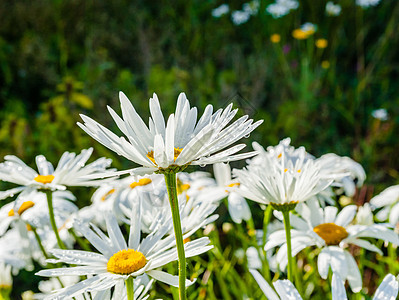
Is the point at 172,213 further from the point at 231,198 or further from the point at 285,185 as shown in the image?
the point at 231,198

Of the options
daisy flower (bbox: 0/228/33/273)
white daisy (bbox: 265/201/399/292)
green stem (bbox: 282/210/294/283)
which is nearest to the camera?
green stem (bbox: 282/210/294/283)

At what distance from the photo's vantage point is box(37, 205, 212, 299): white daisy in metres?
0.60

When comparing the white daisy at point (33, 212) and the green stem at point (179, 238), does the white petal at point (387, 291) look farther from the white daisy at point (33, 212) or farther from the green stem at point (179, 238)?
the white daisy at point (33, 212)

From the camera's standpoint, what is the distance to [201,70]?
123 inches

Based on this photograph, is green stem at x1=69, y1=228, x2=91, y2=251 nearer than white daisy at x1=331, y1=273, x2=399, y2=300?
No

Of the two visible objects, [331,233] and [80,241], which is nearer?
[331,233]

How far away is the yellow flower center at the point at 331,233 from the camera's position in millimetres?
846

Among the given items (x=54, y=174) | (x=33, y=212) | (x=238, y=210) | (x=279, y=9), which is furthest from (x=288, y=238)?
(x=279, y=9)

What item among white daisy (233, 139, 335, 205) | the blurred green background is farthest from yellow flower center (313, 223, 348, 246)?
the blurred green background

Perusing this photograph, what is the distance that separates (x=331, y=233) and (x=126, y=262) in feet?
1.27

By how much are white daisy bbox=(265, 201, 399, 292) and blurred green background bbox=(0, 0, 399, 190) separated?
129 centimetres

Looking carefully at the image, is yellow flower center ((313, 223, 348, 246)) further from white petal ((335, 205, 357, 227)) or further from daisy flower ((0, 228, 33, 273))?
daisy flower ((0, 228, 33, 273))

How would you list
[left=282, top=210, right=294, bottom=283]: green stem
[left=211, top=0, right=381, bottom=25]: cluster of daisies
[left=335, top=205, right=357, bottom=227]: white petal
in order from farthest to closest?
1. [left=211, top=0, right=381, bottom=25]: cluster of daisies
2. [left=335, top=205, right=357, bottom=227]: white petal
3. [left=282, top=210, right=294, bottom=283]: green stem

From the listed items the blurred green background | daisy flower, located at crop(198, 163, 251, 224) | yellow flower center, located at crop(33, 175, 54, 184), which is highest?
yellow flower center, located at crop(33, 175, 54, 184)
